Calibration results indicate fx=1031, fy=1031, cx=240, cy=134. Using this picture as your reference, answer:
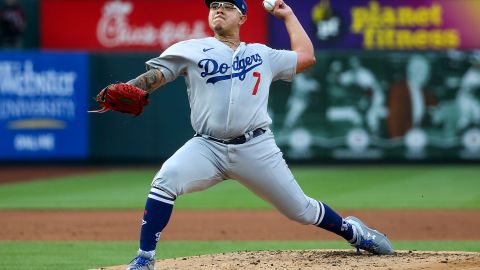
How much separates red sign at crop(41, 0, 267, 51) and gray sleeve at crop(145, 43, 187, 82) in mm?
15220

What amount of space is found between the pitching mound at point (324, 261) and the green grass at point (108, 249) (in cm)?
93

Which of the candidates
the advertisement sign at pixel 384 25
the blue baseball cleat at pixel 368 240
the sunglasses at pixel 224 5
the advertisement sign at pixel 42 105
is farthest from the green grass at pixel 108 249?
the advertisement sign at pixel 384 25

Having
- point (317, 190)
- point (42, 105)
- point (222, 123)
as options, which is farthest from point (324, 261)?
point (42, 105)

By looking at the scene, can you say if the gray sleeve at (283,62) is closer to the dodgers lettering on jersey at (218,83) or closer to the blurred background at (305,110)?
the dodgers lettering on jersey at (218,83)

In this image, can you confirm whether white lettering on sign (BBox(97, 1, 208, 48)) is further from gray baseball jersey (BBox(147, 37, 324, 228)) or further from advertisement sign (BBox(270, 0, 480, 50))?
gray baseball jersey (BBox(147, 37, 324, 228))

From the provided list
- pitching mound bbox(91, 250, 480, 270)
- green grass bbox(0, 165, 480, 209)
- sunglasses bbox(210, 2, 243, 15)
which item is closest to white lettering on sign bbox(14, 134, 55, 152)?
green grass bbox(0, 165, 480, 209)

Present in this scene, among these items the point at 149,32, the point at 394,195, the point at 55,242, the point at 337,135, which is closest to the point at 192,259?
the point at 55,242

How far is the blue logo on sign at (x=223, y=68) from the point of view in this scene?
20.5ft

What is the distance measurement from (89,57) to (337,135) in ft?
15.6

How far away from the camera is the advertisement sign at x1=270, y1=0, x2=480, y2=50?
802 inches

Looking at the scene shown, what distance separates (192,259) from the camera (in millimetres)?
7227

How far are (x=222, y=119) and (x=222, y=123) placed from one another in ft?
0.08

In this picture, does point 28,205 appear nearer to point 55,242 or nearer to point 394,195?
point 55,242

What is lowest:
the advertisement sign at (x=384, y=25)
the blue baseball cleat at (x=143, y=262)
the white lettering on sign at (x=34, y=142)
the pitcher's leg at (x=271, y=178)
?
the white lettering on sign at (x=34, y=142)
